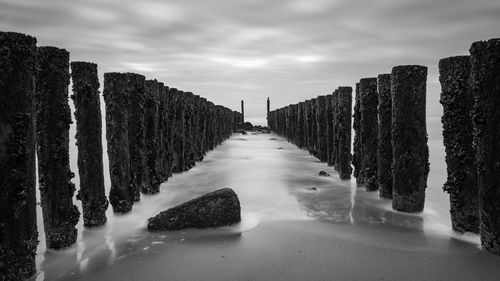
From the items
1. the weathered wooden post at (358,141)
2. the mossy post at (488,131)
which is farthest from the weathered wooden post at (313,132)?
the mossy post at (488,131)

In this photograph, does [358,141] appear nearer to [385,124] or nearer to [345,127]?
[345,127]

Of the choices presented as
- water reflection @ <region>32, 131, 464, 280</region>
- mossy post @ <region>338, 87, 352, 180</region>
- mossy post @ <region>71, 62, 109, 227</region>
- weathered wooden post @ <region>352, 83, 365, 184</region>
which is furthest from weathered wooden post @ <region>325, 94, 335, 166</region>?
mossy post @ <region>71, 62, 109, 227</region>

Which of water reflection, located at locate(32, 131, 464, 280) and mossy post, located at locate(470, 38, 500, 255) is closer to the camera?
mossy post, located at locate(470, 38, 500, 255)

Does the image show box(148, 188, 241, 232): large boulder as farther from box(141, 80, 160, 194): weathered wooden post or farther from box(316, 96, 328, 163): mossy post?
box(316, 96, 328, 163): mossy post

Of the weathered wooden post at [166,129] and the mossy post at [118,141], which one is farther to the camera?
the weathered wooden post at [166,129]

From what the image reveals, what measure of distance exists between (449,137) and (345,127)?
10.6ft

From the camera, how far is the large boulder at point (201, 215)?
13.4ft

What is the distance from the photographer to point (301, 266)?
120 inches

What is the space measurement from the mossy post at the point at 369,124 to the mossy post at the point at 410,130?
1125 millimetres

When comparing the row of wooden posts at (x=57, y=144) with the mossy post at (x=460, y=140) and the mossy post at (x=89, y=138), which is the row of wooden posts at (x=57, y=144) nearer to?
the mossy post at (x=89, y=138)

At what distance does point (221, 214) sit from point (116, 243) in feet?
3.66

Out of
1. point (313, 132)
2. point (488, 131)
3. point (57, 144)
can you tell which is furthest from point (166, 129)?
point (313, 132)

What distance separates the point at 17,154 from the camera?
9.11 ft

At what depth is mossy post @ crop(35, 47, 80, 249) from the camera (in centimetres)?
344
